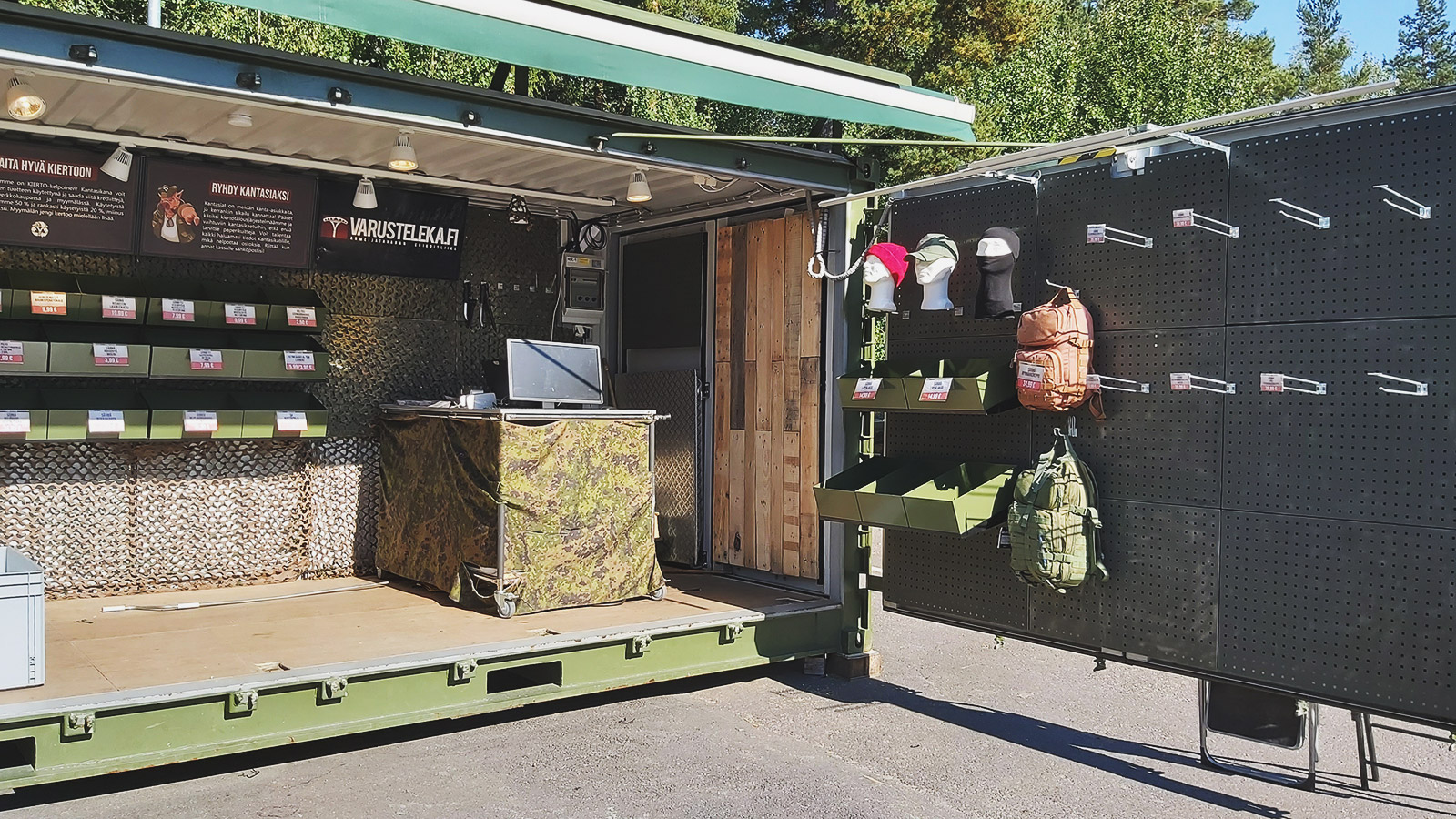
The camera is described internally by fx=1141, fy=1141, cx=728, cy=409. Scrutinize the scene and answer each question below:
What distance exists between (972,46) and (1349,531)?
14.7 metres

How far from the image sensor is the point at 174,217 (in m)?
6.82

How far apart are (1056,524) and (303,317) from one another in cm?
482

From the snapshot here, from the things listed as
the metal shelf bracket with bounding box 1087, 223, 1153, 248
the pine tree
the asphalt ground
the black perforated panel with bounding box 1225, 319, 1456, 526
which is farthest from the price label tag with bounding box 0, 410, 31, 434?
the pine tree

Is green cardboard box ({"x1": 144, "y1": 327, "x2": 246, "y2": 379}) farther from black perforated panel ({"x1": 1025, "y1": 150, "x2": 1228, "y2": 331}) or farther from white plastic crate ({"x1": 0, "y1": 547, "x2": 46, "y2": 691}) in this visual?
black perforated panel ({"x1": 1025, "y1": 150, "x2": 1228, "y2": 331})

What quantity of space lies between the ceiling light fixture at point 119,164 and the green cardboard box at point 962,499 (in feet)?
14.7

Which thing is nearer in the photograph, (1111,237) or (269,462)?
(1111,237)

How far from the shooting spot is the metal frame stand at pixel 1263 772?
4816 millimetres

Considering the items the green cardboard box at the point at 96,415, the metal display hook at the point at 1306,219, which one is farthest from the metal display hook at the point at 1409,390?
the green cardboard box at the point at 96,415

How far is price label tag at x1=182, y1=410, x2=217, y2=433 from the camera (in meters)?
6.76

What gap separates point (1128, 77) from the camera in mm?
19312

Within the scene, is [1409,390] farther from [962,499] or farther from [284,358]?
[284,358]

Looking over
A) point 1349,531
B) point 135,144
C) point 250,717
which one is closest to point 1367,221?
point 1349,531

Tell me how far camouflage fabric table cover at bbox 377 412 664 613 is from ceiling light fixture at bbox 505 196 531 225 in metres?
1.72

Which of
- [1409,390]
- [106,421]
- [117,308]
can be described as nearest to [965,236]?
[1409,390]
